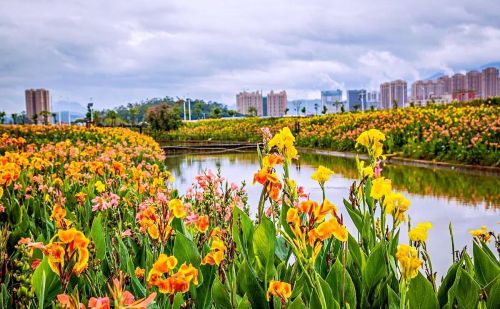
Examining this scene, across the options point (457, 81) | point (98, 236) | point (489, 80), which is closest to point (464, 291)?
point (98, 236)

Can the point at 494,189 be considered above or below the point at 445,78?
below

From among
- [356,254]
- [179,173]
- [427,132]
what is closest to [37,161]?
[356,254]

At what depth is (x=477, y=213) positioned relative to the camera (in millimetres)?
5023

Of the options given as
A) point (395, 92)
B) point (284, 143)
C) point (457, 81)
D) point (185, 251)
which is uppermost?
point (457, 81)

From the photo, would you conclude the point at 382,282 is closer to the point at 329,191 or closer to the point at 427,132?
the point at 329,191

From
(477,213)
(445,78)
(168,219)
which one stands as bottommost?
(477,213)

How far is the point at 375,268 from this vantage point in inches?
58.4

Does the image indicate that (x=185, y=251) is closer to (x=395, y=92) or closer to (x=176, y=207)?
(x=176, y=207)

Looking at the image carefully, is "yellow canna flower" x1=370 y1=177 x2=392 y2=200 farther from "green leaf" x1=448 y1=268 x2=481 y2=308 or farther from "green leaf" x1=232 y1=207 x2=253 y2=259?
"green leaf" x1=232 y1=207 x2=253 y2=259

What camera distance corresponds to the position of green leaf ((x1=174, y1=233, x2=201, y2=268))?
1437 millimetres

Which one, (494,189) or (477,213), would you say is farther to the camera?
(494,189)

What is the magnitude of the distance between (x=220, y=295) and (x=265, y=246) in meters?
0.19

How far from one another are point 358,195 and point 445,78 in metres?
73.3

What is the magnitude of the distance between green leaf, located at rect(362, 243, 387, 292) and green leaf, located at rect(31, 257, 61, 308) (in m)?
0.83
